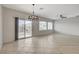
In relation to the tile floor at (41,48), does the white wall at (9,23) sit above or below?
above

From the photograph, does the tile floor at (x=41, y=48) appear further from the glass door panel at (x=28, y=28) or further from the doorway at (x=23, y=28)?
the glass door panel at (x=28, y=28)

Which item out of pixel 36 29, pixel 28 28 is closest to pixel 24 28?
pixel 28 28

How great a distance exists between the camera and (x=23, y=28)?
354 inches

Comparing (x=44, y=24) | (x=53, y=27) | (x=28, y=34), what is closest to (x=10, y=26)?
(x=28, y=34)

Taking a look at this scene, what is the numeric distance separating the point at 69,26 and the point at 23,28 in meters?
6.42

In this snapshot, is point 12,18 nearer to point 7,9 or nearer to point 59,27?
point 7,9

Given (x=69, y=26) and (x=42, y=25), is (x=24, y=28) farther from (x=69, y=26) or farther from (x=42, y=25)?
(x=69, y=26)

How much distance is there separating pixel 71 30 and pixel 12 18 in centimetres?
798

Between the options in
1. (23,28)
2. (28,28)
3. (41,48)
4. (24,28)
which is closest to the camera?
(41,48)

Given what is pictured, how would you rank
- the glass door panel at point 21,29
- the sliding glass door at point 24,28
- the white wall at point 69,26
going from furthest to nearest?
the white wall at point 69,26 → the sliding glass door at point 24,28 → the glass door panel at point 21,29

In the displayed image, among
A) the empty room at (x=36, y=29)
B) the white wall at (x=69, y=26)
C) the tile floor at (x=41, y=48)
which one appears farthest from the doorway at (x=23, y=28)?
the white wall at (x=69, y=26)

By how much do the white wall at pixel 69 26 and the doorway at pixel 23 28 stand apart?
549 centimetres

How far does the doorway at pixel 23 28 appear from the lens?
8.06m

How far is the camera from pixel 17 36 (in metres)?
8.05
